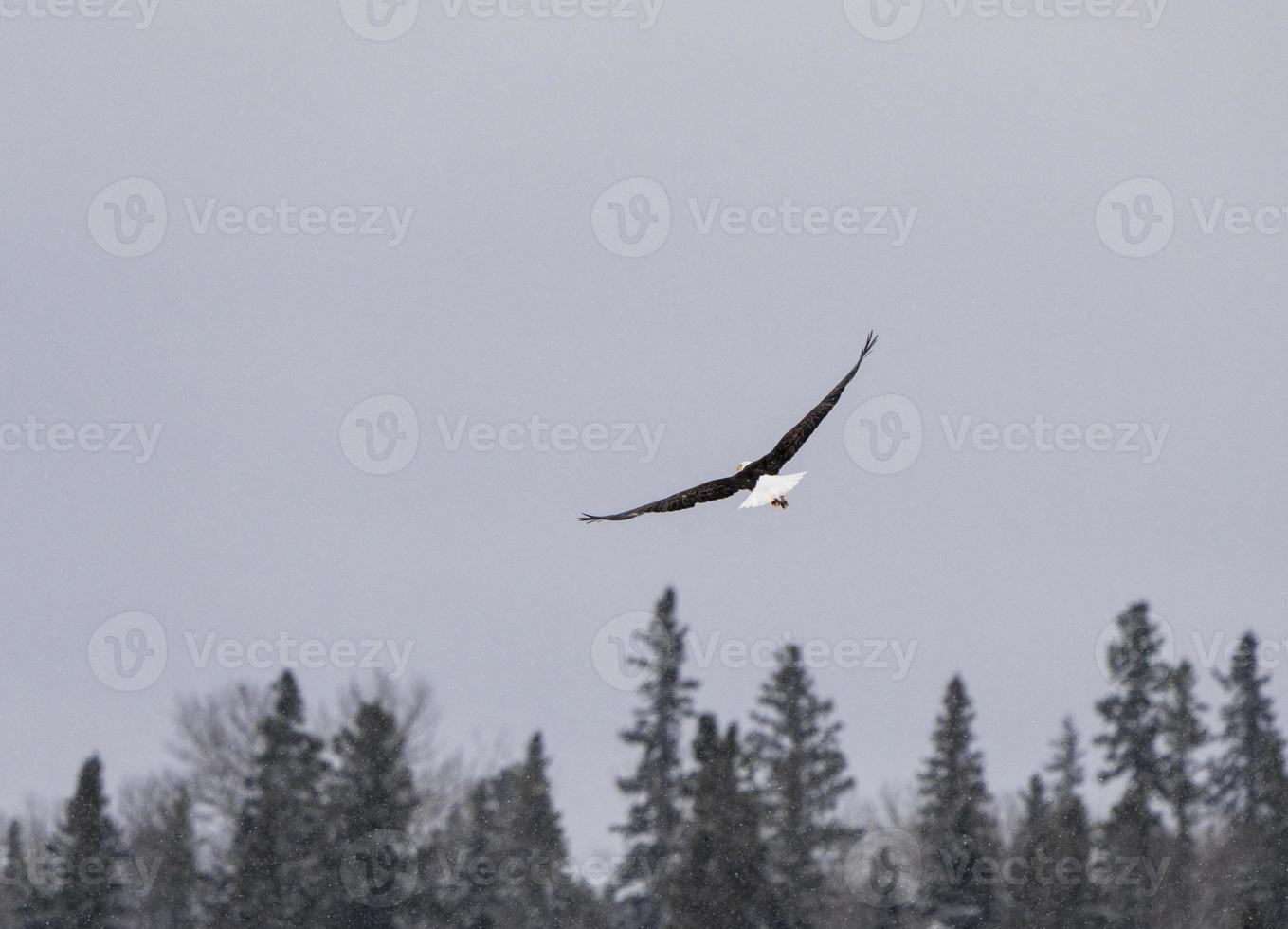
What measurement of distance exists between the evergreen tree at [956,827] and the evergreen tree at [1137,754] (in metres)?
3.31

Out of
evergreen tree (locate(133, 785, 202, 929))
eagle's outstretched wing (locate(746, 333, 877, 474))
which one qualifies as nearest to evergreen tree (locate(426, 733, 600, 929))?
evergreen tree (locate(133, 785, 202, 929))

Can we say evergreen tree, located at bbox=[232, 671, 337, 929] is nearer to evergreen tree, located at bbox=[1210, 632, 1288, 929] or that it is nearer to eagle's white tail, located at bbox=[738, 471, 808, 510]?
evergreen tree, located at bbox=[1210, 632, 1288, 929]

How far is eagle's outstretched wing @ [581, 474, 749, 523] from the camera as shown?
31898 millimetres

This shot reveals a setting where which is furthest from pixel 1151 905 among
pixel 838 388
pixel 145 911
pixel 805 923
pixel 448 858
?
pixel 838 388

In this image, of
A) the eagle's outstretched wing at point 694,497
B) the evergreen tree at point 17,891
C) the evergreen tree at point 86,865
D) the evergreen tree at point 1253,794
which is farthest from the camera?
the evergreen tree at point 17,891

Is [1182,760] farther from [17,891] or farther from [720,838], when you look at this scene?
[17,891]

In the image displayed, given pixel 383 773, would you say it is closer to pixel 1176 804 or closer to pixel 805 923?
pixel 805 923

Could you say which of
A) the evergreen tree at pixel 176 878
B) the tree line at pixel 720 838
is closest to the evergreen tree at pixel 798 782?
the tree line at pixel 720 838

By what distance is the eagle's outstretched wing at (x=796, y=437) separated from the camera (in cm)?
3456

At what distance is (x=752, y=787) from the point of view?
5975cm

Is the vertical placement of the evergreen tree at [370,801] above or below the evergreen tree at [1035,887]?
above

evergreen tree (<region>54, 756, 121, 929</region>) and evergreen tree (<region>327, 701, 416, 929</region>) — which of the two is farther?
evergreen tree (<region>54, 756, 121, 929</region>)

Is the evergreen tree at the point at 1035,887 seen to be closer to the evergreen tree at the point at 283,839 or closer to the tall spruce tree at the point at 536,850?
the tall spruce tree at the point at 536,850

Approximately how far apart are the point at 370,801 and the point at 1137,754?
63.4ft
